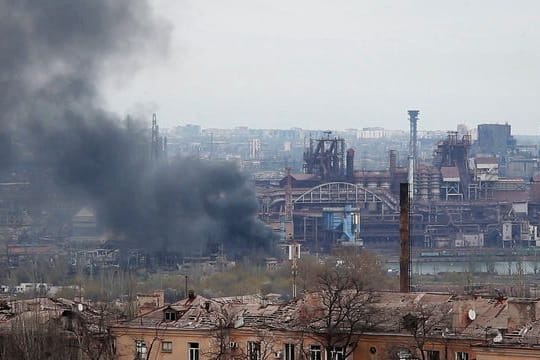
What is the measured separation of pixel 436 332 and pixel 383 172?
69.6 meters

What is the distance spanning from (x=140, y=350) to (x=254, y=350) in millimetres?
1318

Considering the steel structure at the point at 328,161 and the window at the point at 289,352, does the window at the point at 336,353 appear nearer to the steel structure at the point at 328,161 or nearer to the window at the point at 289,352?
the window at the point at 289,352

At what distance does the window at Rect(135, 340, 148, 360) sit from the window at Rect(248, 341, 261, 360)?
115cm

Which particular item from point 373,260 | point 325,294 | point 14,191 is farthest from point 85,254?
point 325,294

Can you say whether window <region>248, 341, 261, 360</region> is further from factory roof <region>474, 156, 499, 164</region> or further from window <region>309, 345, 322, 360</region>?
factory roof <region>474, 156, 499, 164</region>

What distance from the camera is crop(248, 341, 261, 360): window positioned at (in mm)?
18141

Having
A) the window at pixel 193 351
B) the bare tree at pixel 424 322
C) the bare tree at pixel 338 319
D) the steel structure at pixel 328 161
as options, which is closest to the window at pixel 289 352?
the bare tree at pixel 338 319

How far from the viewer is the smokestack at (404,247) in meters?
25.3

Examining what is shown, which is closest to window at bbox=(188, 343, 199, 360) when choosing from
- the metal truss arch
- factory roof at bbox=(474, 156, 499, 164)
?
the metal truss arch

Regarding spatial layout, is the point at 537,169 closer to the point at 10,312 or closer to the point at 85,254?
the point at 85,254

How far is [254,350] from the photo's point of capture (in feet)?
59.8

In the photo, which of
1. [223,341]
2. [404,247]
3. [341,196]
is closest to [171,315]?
[223,341]

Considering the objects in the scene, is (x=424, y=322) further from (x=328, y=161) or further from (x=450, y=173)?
(x=450, y=173)

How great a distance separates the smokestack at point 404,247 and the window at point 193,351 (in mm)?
6317
